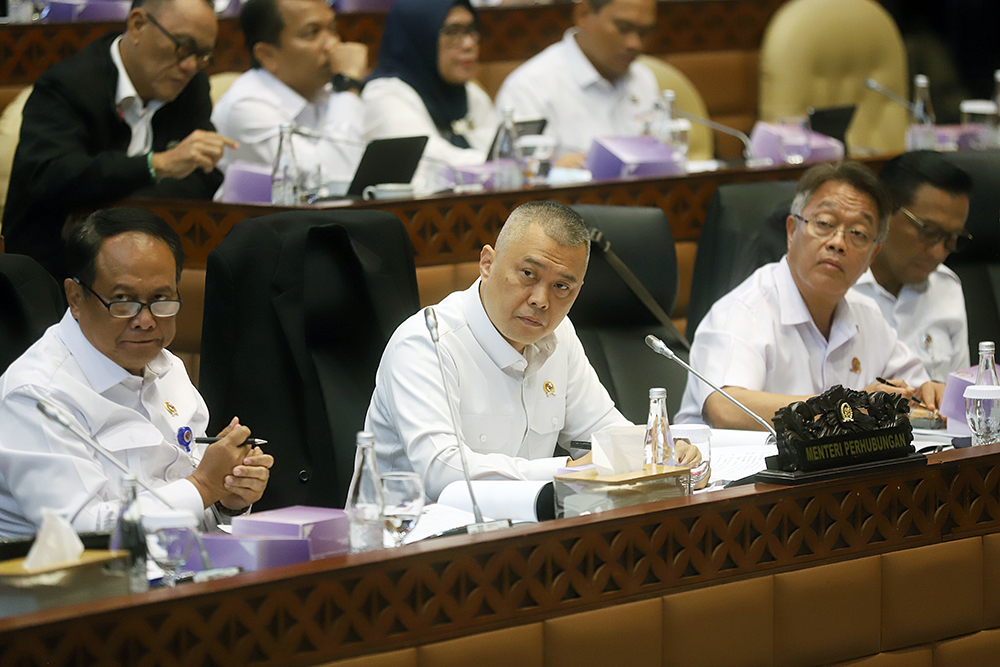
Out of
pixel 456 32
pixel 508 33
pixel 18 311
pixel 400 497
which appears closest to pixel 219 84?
pixel 456 32

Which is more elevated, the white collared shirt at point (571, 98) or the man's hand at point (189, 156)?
the white collared shirt at point (571, 98)

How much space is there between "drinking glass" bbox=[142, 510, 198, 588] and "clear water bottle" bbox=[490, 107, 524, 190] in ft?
7.15

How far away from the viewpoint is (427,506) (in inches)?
77.8

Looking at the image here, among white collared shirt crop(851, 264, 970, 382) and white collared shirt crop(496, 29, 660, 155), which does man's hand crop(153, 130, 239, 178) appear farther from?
white collared shirt crop(851, 264, 970, 382)

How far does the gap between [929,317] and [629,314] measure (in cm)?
85

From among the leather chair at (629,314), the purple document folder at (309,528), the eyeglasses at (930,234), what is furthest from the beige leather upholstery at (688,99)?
the purple document folder at (309,528)

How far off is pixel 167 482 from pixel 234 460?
204 mm

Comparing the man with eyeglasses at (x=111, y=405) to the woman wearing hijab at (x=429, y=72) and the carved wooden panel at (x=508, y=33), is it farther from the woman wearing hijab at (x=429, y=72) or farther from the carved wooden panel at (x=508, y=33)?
the carved wooden panel at (x=508, y=33)

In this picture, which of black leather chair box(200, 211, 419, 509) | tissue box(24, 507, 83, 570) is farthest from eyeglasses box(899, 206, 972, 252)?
tissue box(24, 507, 83, 570)

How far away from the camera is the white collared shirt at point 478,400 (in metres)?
2.12

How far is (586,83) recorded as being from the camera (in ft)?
14.8

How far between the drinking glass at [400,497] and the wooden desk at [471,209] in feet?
4.60

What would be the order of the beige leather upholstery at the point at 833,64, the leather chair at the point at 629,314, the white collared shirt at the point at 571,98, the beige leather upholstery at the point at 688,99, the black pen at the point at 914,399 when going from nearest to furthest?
the black pen at the point at 914,399
the leather chair at the point at 629,314
the white collared shirt at the point at 571,98
the beige leather upholstery at the point at 688,99
the beige leather upholstery at the point at 833,64

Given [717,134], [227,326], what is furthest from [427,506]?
[717,134]
